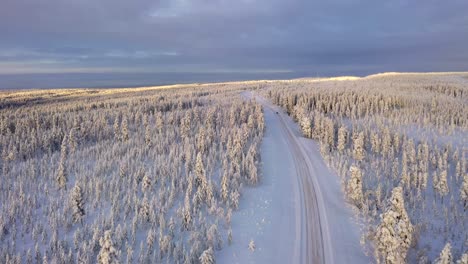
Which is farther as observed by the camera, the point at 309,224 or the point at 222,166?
the point at 222,166

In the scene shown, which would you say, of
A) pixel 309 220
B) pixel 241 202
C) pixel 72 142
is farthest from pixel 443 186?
pixel 72 142

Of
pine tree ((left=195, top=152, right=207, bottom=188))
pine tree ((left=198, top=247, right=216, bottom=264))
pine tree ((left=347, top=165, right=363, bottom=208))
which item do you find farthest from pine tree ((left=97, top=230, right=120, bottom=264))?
pine tree ((left=347, top=165, right=363, bottom=208))

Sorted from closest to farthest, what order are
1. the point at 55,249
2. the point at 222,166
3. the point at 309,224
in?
1. the point at 55,249
2. the point at 309,224
3. the point at 222,166

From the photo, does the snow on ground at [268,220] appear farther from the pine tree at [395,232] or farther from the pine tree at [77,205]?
the pine tree at [77,205]

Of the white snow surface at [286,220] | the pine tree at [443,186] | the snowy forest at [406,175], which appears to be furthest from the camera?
the pine tree at [443,186]

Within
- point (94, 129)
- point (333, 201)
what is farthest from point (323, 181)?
point (94, 129)

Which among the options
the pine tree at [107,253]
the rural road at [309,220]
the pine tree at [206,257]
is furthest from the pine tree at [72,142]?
the pine tree at [206,257]

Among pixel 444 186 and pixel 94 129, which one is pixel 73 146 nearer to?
pixel 94 129

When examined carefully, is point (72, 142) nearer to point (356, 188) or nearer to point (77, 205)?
point (77, 205)
